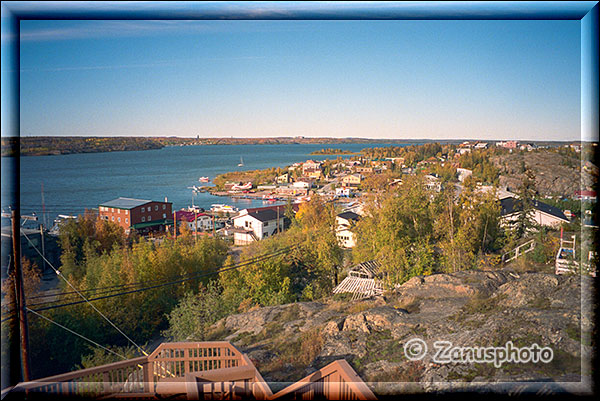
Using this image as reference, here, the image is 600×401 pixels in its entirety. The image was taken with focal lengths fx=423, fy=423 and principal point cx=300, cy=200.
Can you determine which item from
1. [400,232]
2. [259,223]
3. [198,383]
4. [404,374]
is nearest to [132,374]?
[198,383]

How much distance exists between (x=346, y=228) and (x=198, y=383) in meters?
2.41

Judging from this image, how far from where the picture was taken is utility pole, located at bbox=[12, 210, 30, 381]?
10.1 feet

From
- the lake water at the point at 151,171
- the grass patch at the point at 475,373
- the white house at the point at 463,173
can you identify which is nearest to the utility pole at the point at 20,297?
the lake water at the point at 151,171

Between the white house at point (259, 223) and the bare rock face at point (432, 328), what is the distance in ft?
2.60

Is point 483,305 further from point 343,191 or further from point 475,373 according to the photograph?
point 343,191

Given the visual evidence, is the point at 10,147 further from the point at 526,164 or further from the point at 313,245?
the point at 526,164

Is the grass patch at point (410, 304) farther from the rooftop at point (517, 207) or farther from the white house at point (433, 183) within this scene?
the rooftop at point (517, 207)

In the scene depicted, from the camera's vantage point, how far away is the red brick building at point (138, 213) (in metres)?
3.90

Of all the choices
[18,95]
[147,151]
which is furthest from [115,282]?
[18,95]

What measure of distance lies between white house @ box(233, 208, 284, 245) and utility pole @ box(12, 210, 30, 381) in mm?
1879

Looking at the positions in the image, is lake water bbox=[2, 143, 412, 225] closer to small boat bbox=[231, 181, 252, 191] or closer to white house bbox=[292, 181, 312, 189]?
small boat bbox=[231, 181, 252, 191]

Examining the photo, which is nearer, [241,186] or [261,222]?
[241,186]

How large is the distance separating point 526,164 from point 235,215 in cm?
300

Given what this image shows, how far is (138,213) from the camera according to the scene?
13.1 ft
